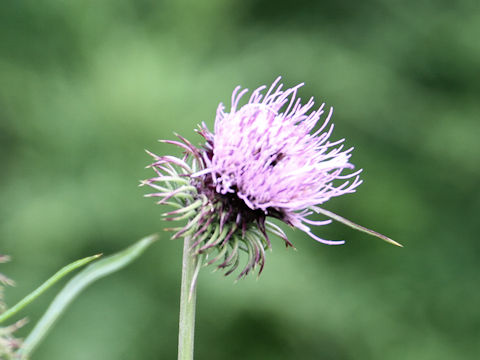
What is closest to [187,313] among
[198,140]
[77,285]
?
[77,285]

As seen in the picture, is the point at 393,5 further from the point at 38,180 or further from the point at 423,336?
the point at 38,180

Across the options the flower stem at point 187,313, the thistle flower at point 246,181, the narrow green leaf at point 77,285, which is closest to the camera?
the narrow green leaf at point 77,285

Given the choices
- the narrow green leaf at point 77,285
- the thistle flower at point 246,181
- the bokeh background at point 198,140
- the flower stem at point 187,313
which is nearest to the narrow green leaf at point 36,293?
the narrow green leaf at point 77,285

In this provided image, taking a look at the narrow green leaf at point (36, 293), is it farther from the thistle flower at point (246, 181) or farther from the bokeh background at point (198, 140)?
the bokeh background at point (198, 140)

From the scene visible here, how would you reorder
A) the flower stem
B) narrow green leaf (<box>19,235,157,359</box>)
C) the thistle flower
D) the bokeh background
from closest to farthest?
narrow green leaf (<box>19,235,157,359</box>) → the flower stem → the thistle flower → the bokeh background

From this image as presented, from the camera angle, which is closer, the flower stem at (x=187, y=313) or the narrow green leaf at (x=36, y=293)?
the narrow green leaf at (x=36, y=293)

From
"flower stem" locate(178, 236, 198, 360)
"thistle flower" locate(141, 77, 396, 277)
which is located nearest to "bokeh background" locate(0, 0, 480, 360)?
"thistle flower" locate(141, 77, 396, 277)

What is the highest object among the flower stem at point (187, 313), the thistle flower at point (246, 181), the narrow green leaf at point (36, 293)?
the thistle flower at point (246, 181)

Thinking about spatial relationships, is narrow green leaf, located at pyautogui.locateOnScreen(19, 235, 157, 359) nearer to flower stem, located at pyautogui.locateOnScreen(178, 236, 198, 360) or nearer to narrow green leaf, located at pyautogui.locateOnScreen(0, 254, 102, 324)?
narrow green leaf, located at pyautogui.locateOnScreen(0, 254, 102, 324)
